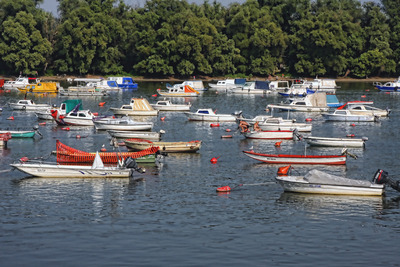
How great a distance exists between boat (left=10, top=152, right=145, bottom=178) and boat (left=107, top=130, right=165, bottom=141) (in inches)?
897

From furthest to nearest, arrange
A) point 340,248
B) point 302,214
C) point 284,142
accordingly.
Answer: point 284,142, point 302,214, point 340,248

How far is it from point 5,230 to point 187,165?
27.8 meters

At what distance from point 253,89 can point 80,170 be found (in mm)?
117433

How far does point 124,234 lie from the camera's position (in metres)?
49.2

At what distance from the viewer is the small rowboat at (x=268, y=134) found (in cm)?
9200

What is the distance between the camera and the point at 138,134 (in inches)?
3504

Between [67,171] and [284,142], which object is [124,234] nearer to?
[67,171]

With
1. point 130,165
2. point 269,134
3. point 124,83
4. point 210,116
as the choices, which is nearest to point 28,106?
point 210,116

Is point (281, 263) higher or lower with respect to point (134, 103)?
lower

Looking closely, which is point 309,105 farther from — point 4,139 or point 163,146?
point 4,139

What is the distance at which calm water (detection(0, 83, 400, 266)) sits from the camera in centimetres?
4512

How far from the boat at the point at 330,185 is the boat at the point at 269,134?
32462mm

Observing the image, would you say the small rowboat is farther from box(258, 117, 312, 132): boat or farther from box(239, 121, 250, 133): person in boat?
box(258, 117, 312, 132): boat

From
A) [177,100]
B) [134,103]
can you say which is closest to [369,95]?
[177,100]
